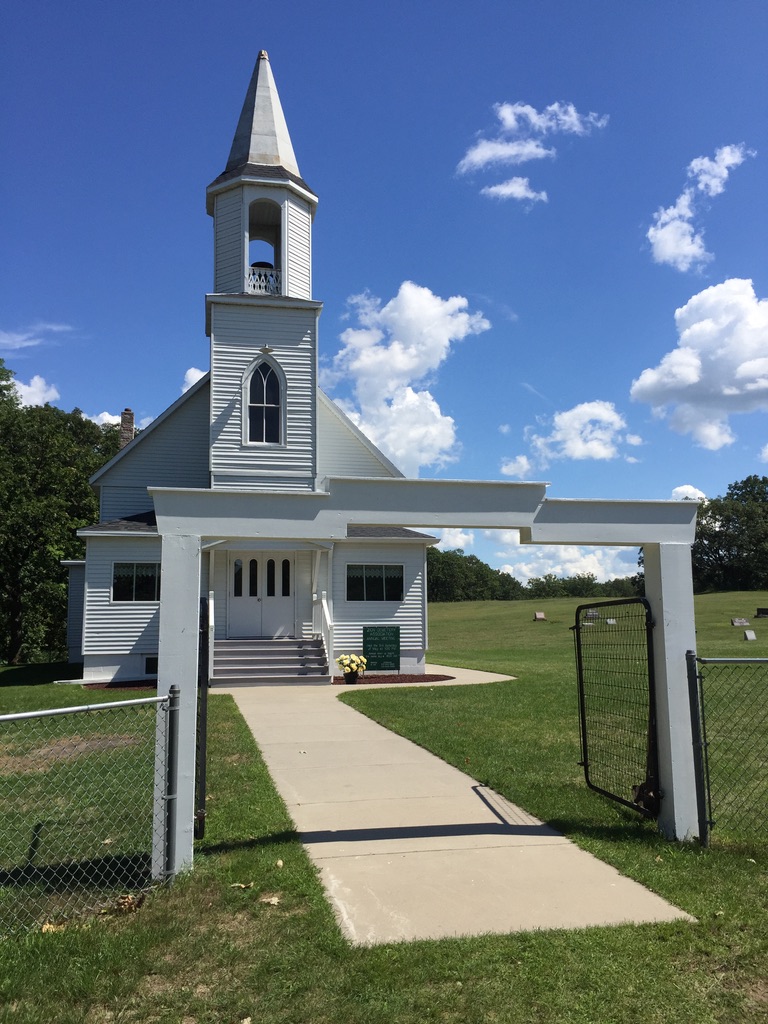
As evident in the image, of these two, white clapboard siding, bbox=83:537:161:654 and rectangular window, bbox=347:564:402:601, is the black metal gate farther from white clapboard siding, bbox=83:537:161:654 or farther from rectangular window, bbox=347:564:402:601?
white clapboard siding, bbox=83:537:161:654

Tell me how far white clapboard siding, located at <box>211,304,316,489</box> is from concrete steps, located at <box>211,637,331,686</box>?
3.75 metres

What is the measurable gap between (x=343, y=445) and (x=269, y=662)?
6413 mm

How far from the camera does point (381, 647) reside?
19047 millimetres

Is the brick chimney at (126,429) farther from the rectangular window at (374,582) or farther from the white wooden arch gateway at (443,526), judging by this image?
the white wooden arch gateway at (443,526)

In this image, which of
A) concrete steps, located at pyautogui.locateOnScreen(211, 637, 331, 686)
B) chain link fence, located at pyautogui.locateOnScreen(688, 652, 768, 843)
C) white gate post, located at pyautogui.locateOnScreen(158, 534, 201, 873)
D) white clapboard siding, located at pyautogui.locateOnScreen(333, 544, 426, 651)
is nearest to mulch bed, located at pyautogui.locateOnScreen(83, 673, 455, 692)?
concrete steps, located at pyautogui.locateOnScreen(211, 637, 331, 686)

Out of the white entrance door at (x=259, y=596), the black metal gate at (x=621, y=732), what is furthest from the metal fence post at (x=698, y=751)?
the white entrance door at (x=259, y=596)

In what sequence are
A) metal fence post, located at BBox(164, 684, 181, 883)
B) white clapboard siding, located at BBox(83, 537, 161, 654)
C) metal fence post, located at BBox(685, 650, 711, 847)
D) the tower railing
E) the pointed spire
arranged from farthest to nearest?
1. the pointed spire
2. the tower railing
3. white clapboard siding, located at BBox(83, 537, 161, 654)
4. metal fence post, located at BBox(685, 650, 711, 847)
5. metal fence post, located at BBox(164, 684, 181, 883)

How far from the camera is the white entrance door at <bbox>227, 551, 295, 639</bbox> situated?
1864 centimetres

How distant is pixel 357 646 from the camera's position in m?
19.1

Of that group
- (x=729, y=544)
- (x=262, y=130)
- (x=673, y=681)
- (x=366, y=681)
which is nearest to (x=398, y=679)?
(x=366, y=681)

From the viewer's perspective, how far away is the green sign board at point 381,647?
19.0 metres

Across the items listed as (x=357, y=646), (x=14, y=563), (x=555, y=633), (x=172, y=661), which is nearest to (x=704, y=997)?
(x=172, y=661)

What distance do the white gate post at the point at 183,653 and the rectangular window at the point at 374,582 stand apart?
13.9 m

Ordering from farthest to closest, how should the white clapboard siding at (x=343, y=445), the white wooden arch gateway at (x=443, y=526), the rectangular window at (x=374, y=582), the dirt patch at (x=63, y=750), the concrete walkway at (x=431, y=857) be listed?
1. the white clapboard siding at (x=343, y=445)
2. the rectangular window at (x=374, y=582)
3. the dirt patch at (x=63, y=750)
4. the white wooden arch gateway at (x=443, y=526)
5. the concrete walkway at (x=431, y=857)
